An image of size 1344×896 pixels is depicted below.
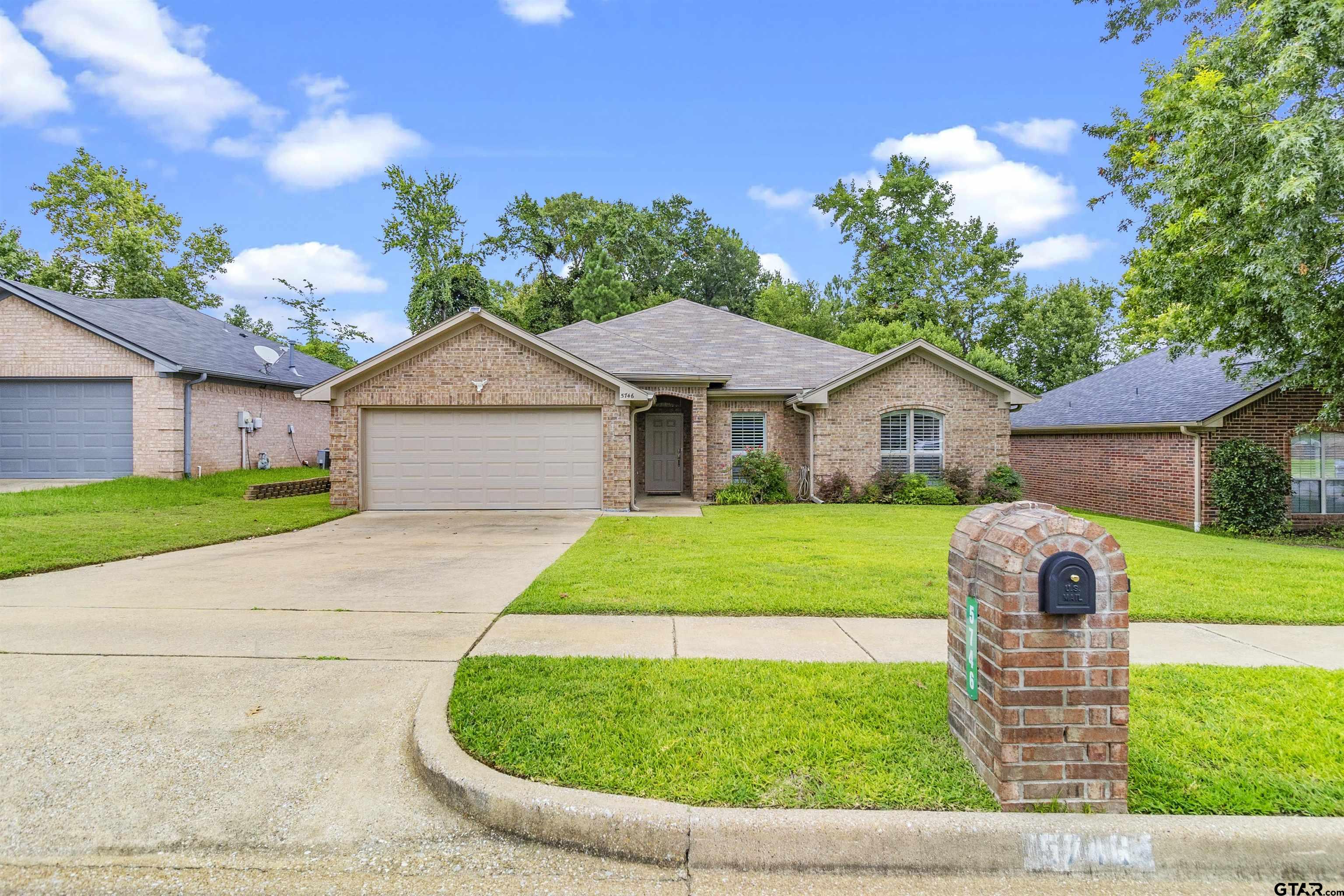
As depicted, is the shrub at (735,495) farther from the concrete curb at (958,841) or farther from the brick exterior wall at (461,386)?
the concrete curb at (958,841)

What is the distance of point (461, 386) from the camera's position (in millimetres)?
13516

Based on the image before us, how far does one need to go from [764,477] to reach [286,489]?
12.0 meters

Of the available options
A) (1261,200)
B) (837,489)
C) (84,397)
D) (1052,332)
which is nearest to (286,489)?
(84,397)

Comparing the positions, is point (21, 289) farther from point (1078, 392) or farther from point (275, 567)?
point (1078, 392)

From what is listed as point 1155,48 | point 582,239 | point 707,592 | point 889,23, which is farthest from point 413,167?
point 707,592

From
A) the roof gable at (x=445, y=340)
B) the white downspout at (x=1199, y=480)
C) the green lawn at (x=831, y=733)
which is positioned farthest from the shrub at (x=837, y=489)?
the green lawn at (x=831, y=733)

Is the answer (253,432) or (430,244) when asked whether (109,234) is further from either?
(253,432)

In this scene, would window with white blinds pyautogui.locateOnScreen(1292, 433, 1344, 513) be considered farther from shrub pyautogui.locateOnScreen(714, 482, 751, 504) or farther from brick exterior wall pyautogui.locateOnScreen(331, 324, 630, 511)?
brick exterior wall pyautogui.locateOnScreen(331, 324, 630, 511)

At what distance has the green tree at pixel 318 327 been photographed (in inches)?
1519

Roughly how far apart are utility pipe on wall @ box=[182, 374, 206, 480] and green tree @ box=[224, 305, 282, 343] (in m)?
25.1

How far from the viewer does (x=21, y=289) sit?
16.4 m

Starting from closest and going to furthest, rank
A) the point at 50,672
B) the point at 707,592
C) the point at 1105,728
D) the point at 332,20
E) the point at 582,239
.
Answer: the point at 1105,728
the point at 50,672
the point at 707,592
the point at 332,20
the point at 582,239

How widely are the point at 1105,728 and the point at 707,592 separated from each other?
3.92m

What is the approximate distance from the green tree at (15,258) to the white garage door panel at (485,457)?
27561 millimetres
